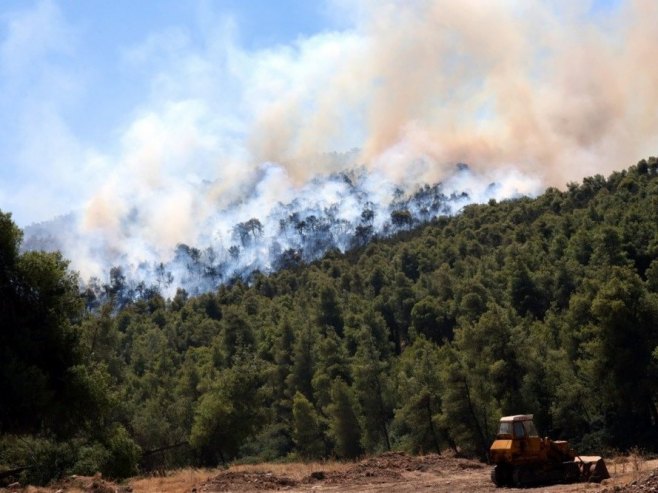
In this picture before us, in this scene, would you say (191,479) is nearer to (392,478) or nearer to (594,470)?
(392,478)

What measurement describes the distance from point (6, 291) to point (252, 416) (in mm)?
44669

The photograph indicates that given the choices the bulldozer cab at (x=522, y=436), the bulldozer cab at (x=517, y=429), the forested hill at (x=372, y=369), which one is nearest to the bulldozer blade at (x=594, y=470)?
the bulldozer cab at (x=522, y=436)

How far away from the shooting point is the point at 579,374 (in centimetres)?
5962

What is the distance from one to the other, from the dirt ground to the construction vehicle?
0.88 m

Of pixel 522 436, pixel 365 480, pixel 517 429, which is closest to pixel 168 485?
pixel 365 480

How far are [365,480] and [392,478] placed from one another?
5.42 feet

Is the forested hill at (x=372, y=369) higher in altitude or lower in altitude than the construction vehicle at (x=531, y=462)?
higher

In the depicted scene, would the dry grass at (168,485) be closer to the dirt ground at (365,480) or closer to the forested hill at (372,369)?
the dirt ground at (365,480)

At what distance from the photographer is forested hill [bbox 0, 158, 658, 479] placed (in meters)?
28.2

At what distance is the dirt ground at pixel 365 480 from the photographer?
28484 mm

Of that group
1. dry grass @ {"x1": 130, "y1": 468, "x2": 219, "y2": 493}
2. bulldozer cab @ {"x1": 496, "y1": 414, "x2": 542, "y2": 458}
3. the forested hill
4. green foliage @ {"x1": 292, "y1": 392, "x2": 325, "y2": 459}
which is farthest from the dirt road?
green foliage @ {"x1": 292, "y1": 392, "x2": 325, "y2": 459}

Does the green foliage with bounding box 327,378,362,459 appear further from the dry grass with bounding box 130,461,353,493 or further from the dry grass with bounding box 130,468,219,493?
the dry grass with bounding box 130,468,219,493

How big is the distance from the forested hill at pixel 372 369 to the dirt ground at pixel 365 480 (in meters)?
3.36

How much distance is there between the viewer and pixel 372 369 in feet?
242
